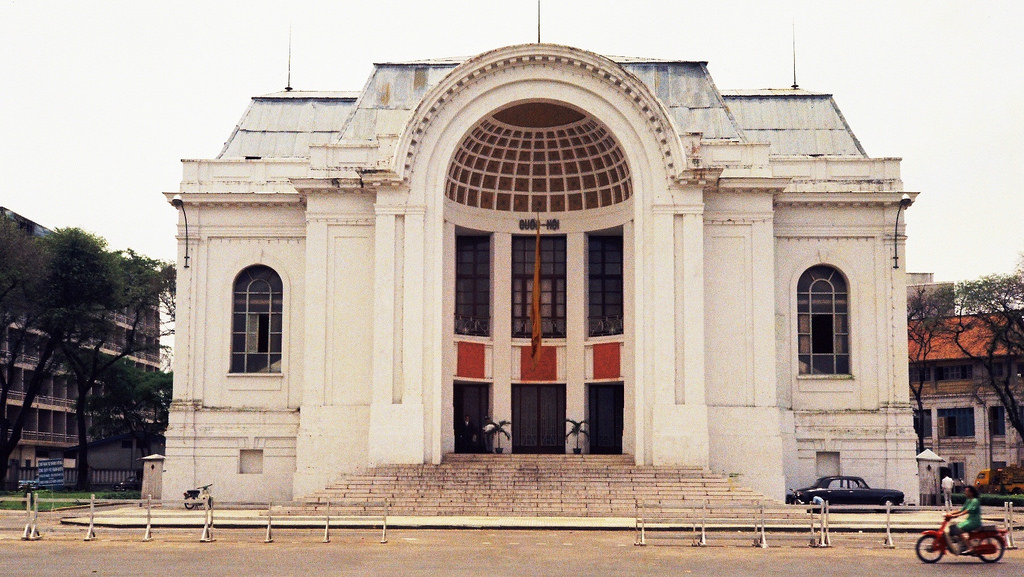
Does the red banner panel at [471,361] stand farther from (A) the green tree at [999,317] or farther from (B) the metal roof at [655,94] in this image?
(A) the green tree at [999,317]

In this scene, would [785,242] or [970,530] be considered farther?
[785,242]

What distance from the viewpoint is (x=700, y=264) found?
1516 inches

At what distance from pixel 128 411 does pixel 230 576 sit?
167ft

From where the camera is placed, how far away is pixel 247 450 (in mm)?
41000

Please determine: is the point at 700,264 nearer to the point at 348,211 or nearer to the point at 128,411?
the point at 348,211

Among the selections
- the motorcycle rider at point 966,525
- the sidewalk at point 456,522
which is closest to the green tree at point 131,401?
the sidewalk at point 456,522

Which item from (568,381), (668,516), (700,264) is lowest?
(668,516)

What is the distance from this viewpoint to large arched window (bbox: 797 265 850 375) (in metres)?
41.4

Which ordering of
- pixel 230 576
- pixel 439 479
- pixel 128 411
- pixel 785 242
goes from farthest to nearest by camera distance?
pixel 128 411 < pixel 785 242 < pixel 439 479 < pixel 230 576

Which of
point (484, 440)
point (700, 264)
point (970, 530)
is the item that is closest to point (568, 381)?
point (484, 440)

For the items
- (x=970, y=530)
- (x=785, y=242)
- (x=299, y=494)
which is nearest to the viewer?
(x=970, y=530)

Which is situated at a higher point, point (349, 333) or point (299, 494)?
point (349, 333)

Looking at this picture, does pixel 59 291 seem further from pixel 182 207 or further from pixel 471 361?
pixel 471 361

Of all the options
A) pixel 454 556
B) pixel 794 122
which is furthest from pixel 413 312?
pixel 454 556
